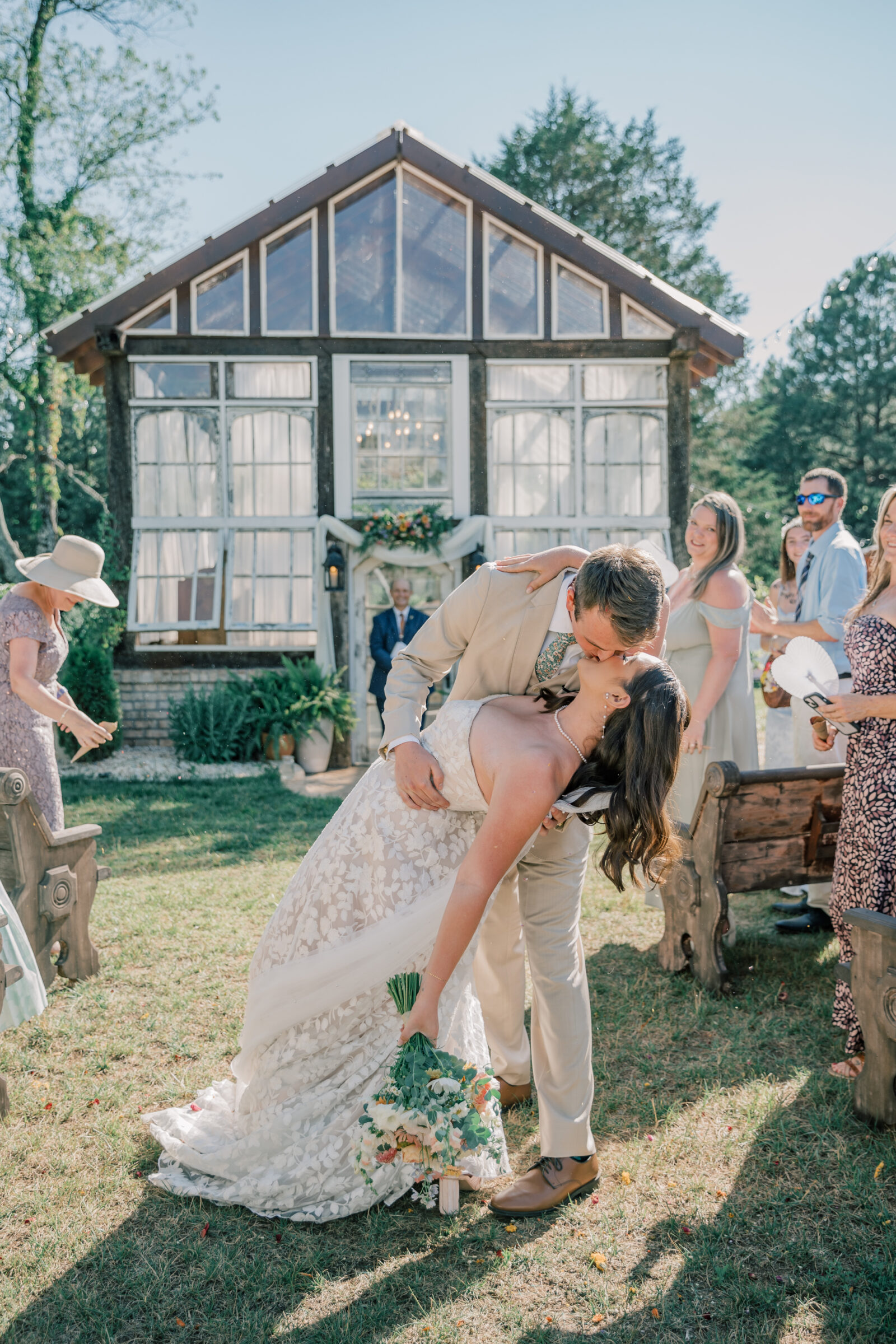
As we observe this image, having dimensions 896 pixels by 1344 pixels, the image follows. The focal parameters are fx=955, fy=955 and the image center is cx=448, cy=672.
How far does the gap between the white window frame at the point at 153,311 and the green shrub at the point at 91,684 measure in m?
3.94

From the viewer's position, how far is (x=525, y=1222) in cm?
A: 280

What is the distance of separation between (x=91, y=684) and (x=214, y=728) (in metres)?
1.46

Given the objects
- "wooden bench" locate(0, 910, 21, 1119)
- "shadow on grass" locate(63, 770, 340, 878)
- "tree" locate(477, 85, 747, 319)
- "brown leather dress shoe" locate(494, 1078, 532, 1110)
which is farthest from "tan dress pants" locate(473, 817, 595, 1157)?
"tree" locate(477, 85, 747, 319)

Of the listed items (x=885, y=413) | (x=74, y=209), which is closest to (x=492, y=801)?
(x=74, y=209)

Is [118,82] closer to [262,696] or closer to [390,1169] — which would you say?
[262,696]

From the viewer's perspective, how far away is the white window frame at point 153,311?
1162cm

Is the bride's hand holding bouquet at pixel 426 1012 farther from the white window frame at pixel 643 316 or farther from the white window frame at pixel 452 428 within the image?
the white window frame at pixel 643 316

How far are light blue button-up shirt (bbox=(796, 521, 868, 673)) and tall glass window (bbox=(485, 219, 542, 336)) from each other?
25.1ft

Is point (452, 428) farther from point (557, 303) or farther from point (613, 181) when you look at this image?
point (613, 181)

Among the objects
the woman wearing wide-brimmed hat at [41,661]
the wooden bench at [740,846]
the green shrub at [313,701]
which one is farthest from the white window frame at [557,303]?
the wooden bench at [740,846]

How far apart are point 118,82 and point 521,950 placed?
62.2 ft

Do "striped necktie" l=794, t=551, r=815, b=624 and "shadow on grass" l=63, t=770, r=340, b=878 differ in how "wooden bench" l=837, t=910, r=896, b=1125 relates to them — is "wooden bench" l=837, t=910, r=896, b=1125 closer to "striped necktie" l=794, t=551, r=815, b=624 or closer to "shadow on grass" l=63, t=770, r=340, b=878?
"striped necktie" l=794, t=551, r=815, b=624

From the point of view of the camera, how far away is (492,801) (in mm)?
2482

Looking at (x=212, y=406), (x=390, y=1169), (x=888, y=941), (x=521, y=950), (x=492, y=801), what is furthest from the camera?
(x=212, y=406)
